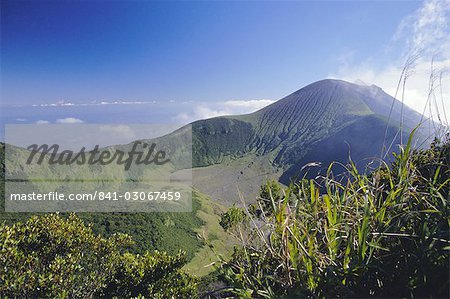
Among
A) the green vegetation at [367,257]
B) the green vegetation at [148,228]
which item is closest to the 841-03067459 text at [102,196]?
the green vegetation at [148,228]

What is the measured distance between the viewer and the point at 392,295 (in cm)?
204

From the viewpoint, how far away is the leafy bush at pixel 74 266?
8.12 m

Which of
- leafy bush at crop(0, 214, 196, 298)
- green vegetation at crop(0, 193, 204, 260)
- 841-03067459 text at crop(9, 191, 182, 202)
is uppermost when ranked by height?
leafy bush at crop(0, 214, 196, 298)

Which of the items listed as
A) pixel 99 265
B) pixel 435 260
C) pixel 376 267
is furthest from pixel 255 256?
pixel 99 265

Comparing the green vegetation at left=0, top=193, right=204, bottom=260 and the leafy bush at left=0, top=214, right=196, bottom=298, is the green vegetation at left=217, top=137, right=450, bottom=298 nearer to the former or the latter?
the leafy bush at left=0, top=214, right=196, bottom=298

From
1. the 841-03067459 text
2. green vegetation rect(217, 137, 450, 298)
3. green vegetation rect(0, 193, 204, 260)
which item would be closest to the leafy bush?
green vegetation rect(217, 137, 450, 298)

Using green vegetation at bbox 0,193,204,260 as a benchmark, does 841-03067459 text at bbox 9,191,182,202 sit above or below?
above

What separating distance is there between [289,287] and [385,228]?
2.79 ft

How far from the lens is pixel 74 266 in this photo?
9.04 meters

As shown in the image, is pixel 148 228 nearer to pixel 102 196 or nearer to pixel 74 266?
pixel 102 196

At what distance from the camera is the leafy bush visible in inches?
320

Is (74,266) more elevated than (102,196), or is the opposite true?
(74,266)

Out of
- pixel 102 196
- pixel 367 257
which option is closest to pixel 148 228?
pixel 102 196

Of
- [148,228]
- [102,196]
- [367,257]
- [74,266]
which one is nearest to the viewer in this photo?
[367,257]
